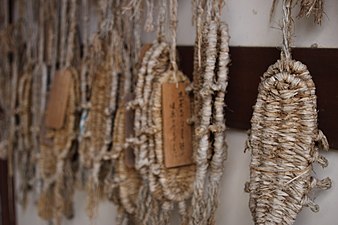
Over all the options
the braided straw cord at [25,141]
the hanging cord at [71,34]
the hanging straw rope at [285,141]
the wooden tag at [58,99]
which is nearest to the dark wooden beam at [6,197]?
the braided straw cord at [25,141]

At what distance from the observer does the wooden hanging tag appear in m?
0.76

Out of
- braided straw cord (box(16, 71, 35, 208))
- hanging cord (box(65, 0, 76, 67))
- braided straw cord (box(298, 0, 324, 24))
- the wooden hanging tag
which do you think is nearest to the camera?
braided straw cord (box(298, 0, 324, 24))

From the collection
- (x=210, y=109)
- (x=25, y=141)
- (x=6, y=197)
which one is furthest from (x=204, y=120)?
(x=6, y=197)

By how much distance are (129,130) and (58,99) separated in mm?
242

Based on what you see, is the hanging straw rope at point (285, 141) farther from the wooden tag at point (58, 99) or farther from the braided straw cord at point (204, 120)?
the wooden tag at point (58, 99)

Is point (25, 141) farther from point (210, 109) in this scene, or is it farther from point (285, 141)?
point (285, 141)

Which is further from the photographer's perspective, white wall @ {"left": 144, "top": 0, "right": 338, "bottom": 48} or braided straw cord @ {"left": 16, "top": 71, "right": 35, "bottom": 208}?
braided straw cord @ {"left": 16, "top": 71, "right": 35, "bottom": 208}

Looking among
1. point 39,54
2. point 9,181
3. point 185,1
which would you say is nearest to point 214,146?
point 185,1

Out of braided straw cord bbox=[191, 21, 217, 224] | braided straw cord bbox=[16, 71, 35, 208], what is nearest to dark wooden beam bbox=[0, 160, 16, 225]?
braided straw cord bbox=[16, 71, 35, 208]

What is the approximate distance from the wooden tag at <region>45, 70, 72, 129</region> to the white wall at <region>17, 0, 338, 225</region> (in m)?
0.21

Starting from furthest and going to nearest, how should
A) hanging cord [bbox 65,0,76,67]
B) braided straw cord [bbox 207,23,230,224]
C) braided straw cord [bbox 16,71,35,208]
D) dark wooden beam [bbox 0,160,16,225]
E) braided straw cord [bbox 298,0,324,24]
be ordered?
dark wooden beam [bbox 0,160,16,225] < braided straw cord [bbox 16,71,35,208] < hanging cord [bbox 65,0,76,67] < braided straw cord [bbox 207,23,230,224] < braided straw cord [bbox 298,0,324,24]

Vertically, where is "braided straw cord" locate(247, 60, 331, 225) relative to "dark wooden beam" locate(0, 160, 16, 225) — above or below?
above

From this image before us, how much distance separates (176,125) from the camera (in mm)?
709

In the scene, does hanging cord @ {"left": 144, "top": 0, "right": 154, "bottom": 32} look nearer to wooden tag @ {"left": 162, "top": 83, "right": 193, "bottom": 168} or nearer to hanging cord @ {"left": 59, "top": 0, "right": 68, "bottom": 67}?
wooden tag @ {"left": 162, "top": 83, "right": 193, "bottom": 168}
